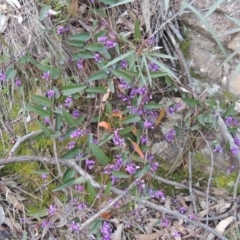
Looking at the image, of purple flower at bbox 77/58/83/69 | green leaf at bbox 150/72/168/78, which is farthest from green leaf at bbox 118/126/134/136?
purple flower at bbox 77/58/83/69

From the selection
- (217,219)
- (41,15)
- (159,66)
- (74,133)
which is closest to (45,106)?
(74,133)

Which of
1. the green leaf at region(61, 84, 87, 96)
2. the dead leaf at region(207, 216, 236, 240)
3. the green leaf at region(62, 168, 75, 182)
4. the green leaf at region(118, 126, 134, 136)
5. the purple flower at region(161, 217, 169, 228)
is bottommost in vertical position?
the dead leaf at region(207, 216, 236, 240)

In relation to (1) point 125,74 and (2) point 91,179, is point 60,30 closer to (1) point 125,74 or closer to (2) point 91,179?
(1) point 125,74

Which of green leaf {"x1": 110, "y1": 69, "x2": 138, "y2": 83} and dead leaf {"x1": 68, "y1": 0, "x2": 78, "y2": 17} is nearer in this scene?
green leaf {"x1": 110, "y1": 69, "x2": 138, "y2": 83}

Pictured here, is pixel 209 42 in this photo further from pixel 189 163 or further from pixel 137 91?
pixel 189 163

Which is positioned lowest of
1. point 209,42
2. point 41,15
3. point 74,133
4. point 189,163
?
point 189,163

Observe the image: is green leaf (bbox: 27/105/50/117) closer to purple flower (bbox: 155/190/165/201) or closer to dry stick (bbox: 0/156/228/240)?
dry stick (bbox: 0/156/228/240)
